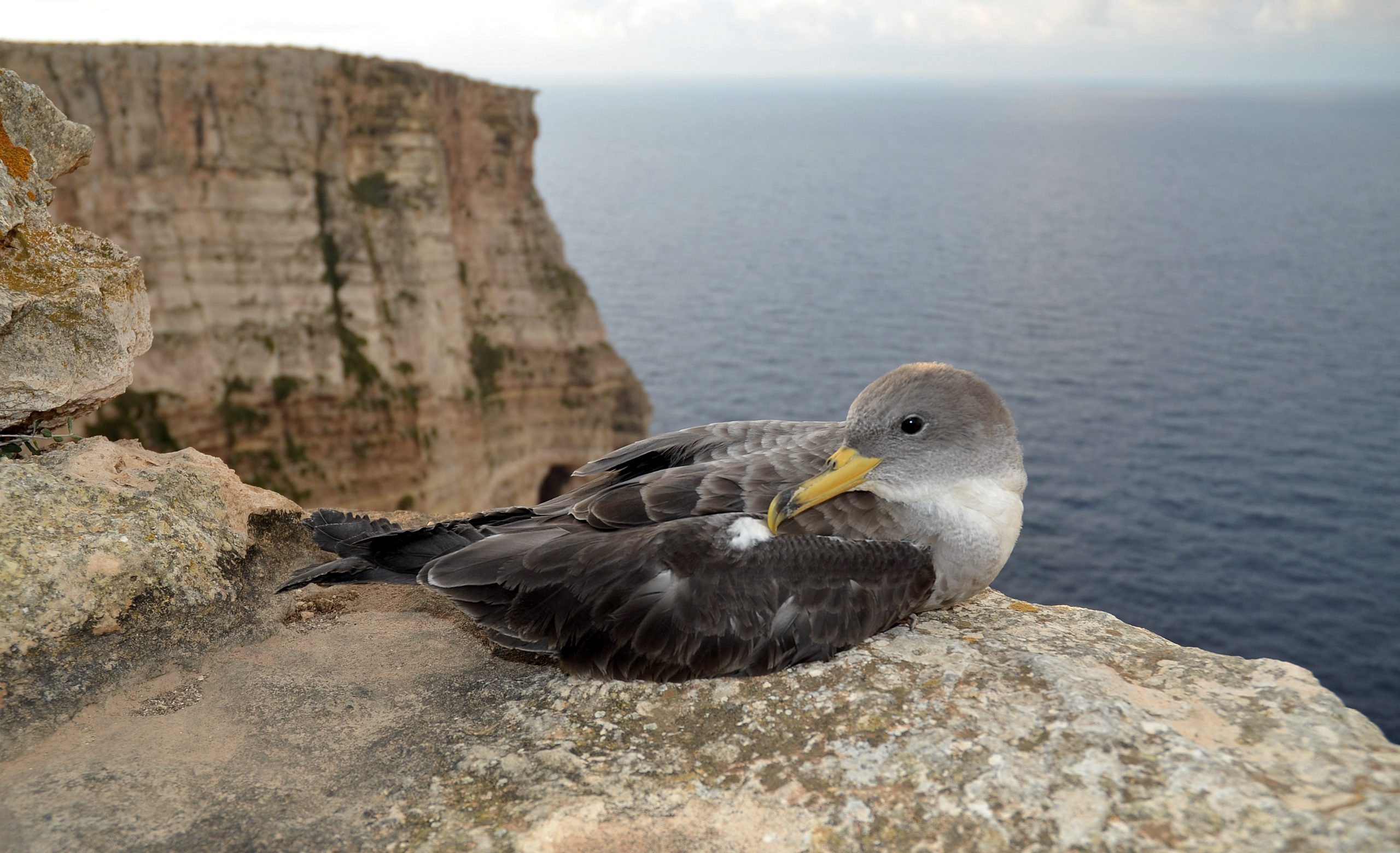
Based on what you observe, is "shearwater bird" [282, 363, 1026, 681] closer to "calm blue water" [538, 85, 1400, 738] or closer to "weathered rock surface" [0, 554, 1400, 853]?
"weathered rock surface" [0, 554, 1400, 853]

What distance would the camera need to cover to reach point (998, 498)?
6.90 metres

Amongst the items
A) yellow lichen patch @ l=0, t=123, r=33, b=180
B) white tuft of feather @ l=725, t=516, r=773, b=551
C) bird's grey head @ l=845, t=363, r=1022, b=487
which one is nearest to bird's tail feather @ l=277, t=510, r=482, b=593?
white tuft of feather @ l=725, t=516, r=773, b=551

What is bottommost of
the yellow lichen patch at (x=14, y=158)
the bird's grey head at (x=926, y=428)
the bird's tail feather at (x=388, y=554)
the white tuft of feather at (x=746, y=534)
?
the bird's tail feather at (x=388, y=554)

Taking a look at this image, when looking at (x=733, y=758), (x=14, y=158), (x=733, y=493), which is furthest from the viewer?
(x=14, y=158)

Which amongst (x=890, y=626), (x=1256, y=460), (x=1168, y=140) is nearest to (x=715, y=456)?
(x=890, y=626)

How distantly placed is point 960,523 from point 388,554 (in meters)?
4.15

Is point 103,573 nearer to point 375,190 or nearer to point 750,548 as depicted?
point 750,548

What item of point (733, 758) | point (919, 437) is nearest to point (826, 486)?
point (919, 437)

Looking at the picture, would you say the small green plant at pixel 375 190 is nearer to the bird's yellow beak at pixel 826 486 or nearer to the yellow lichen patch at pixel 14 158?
the yellow lichen patch at pixel 14 158

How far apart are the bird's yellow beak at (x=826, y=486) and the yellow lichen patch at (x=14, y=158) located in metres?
6.42

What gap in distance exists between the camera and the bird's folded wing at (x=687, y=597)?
622 centimetres

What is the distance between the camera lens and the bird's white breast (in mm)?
6801

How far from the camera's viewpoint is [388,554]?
6.97 meters

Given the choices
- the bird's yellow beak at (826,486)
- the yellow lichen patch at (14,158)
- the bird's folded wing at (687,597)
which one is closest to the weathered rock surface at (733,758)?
the bird's folded wing at (687,597)
